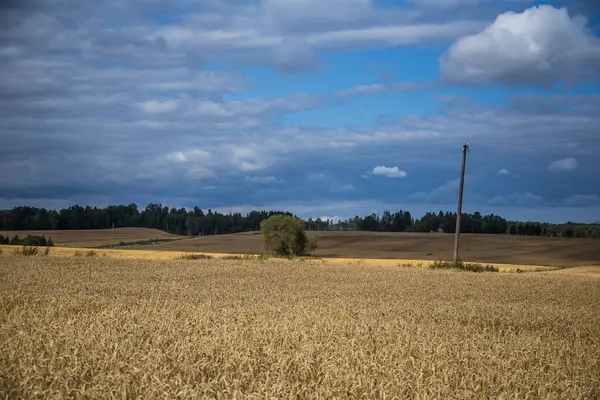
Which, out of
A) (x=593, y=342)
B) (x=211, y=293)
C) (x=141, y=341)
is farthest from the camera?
(x=211, y=293)

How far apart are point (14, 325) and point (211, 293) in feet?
35.1

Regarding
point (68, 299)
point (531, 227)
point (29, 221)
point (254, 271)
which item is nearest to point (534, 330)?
point (68, 299)

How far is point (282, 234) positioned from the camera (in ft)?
214

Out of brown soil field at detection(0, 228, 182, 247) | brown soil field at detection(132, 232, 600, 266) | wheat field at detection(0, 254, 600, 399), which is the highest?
brown soil field at detection(132, 232, 600, 266)

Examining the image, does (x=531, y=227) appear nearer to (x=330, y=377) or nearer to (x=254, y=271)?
Answer: (x=254, y=271)

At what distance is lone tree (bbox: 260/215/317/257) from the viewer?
65.4m

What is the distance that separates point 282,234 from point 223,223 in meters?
89.1

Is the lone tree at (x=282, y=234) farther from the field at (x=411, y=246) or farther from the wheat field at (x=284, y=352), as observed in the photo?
the wheat field at (x=284, y=352)

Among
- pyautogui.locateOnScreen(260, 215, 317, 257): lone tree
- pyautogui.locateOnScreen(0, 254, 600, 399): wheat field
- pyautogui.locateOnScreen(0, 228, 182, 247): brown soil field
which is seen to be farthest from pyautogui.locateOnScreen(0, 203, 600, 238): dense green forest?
pyautogui.locateOnScreen(0, 254, 600, 399): wheat field

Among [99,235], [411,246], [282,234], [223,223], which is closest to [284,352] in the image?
[282,234]

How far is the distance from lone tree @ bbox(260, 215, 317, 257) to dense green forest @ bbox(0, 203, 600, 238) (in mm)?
49941

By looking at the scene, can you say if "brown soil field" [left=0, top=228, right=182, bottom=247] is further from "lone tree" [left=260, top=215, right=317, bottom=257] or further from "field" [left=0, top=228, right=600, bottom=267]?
"lone tree" [left=260, top=215, right=317, bottom=257]

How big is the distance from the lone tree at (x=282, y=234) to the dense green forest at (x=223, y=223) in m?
49.9

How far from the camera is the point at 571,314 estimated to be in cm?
2077
